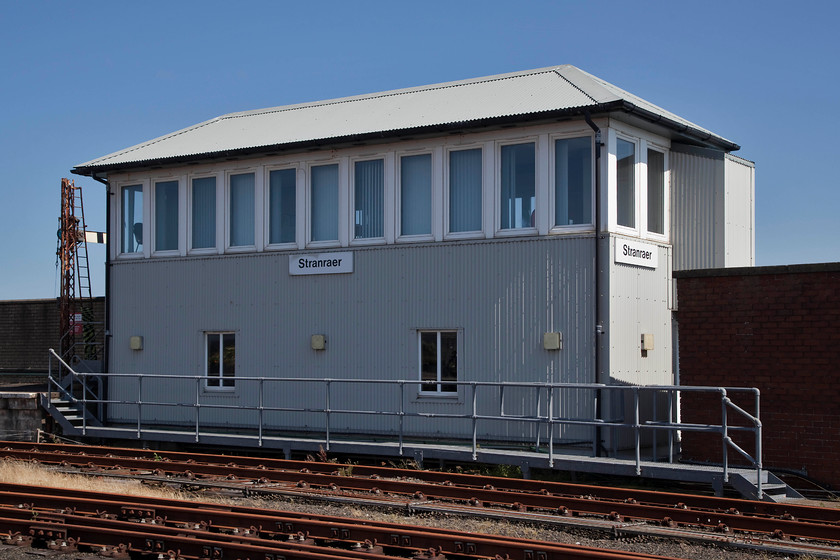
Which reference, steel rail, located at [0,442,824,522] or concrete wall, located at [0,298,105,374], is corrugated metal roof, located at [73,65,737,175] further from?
concrete wall, located at [0,298,105,374]

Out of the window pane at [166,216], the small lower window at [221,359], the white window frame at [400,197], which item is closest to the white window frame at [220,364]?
the small lower window at [221,359]

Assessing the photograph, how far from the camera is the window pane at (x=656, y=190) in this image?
1684cm

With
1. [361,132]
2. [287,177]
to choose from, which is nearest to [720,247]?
[361,132]

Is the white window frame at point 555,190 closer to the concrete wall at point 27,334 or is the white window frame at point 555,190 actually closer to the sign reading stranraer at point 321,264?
the sign reading stranraer at point 321,264

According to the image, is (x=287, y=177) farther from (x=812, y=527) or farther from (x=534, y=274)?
(x=812, y=527)

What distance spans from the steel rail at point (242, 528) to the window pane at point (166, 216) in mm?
8886

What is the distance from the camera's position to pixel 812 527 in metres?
10.0

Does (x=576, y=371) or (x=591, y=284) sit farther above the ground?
(x=591, y=284)

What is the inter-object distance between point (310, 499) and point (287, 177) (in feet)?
25.8

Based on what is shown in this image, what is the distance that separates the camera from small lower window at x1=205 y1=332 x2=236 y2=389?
62.7ft

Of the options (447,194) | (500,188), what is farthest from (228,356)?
(500,188)

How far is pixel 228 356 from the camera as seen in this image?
62.8ft

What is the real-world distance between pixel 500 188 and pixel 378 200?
239 cm

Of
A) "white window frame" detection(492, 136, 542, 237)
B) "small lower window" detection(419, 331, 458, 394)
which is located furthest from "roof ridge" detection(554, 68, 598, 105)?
"small lower window" detection(419, 331, 458, 394)
